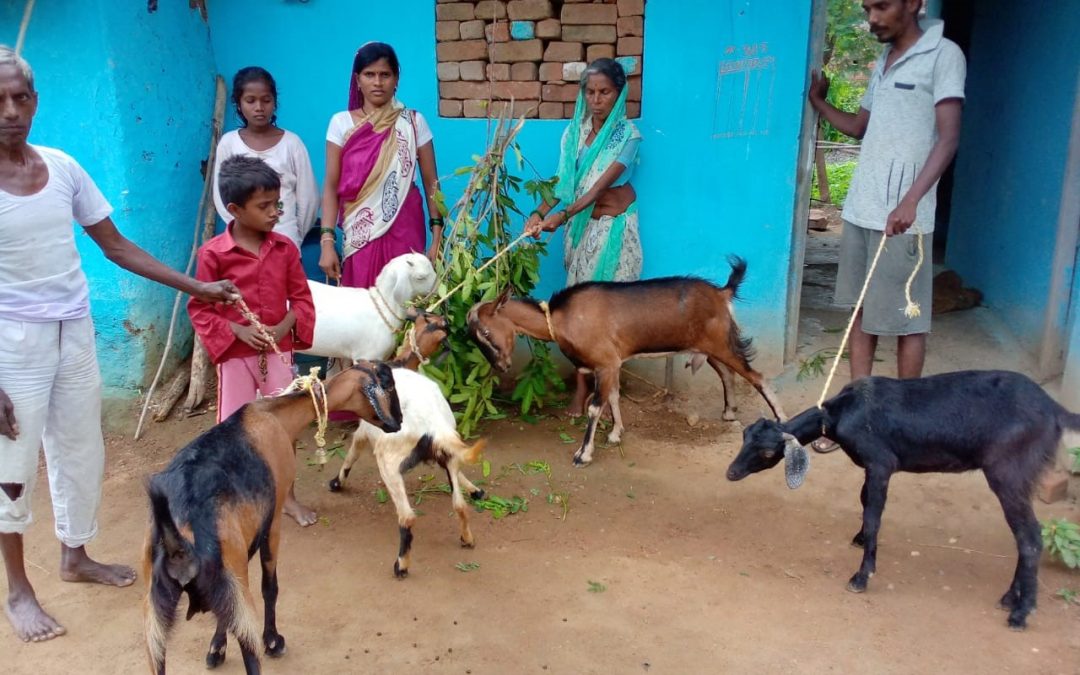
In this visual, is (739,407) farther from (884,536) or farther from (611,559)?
(611,559)

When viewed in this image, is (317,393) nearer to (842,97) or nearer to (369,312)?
(369,312)

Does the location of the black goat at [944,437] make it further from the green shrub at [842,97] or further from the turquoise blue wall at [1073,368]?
the green shrub at [842,97]

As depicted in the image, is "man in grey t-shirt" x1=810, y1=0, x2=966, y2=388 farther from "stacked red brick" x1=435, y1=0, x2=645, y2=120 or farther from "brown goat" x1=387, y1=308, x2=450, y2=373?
"brown goat" x1=387, y1=308, x2=450, y2=373

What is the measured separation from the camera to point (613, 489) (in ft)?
16.0

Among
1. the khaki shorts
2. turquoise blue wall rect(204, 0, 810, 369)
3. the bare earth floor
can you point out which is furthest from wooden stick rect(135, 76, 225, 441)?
the khaki shorts

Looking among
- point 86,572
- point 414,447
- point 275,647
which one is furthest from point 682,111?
point 86,572

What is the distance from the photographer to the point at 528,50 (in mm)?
5820

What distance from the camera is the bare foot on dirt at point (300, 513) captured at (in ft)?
14.7

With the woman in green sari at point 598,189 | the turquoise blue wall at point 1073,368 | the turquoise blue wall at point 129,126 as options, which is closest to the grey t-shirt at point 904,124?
the turquoise blue wall at point 1073,368

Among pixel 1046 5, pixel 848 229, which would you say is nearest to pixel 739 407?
pixel 848 229

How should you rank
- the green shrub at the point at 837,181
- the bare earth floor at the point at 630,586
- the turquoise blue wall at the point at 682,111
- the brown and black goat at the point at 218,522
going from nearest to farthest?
1. the brown and black goat at the point at 218,522
2. the bare earth floor at the point at 630,586
3. the turquoise blue wall at the point at 682,111
4. the green shrub at the point at 837,181

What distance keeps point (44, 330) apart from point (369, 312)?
5.98 ft

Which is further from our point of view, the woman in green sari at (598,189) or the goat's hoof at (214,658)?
the woman in green sari at (598,189)

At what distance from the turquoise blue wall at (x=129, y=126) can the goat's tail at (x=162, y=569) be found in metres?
3.46
